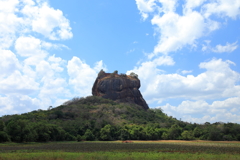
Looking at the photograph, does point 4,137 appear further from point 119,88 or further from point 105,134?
point 119,88

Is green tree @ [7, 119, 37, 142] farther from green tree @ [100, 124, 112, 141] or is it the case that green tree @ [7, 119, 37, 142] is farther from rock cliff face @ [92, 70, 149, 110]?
rock cliff face @ [92, 70, 149, 110]

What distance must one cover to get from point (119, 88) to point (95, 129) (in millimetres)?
54586

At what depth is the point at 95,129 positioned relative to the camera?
8044cm

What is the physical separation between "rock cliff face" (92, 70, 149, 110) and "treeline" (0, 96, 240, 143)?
17411 mm

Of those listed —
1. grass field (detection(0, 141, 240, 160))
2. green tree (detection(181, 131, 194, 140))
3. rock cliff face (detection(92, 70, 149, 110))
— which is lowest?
grass field (detection(0, 141, 240, 160))

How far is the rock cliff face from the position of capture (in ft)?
436

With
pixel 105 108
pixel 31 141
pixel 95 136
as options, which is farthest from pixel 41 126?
pixel 105 108

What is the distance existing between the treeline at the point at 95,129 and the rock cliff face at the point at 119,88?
57.1 ft

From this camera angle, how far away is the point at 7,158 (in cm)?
2588

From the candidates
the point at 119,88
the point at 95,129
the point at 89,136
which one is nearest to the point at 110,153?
the point at 89,136

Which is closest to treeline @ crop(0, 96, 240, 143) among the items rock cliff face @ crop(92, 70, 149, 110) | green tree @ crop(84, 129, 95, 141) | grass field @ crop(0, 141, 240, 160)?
green tree @ crop(84, 129, 95, 141)

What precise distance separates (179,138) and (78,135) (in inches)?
1392

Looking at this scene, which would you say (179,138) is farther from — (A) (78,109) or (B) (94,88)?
(B) (94,88)

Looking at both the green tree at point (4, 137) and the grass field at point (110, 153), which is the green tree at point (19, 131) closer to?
the green tree at point (4, 137)
